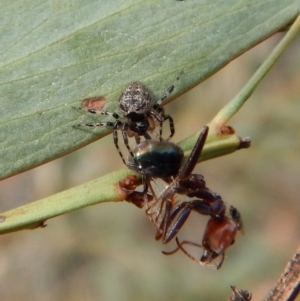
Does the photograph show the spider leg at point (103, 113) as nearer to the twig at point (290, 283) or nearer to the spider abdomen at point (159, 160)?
the spider abdomen at point (159, 160)

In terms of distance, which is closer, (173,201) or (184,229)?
(173,201)

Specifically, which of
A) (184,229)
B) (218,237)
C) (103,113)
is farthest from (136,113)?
(184,229)

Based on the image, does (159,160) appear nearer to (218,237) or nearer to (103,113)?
(103,113)

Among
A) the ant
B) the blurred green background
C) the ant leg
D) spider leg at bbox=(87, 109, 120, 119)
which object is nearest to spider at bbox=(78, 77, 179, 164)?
spider leg at bbox=(87, 109, 120, 119)

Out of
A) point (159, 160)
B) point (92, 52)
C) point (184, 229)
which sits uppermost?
point (92, 52)

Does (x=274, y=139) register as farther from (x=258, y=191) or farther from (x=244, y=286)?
(x=244, y=286)

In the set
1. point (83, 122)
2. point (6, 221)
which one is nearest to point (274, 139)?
point (83, 122)
